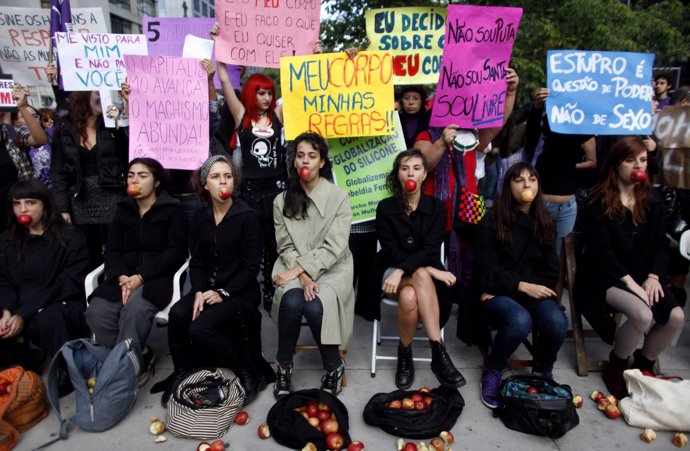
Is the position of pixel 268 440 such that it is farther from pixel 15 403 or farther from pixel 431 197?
pixel 431 197

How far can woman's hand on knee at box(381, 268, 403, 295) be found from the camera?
3373 mm

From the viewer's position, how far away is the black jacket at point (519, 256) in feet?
11.4

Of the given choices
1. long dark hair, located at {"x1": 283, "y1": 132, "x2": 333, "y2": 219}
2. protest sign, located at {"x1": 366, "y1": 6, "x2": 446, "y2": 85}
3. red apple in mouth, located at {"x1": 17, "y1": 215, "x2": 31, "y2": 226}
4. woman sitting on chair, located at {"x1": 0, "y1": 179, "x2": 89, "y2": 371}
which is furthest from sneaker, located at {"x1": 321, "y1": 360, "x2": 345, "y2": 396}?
red apple in mouth, located at {"x1": 17, "y1": 215, "x2": 31, "y2": 226}

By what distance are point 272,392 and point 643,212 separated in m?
2.96

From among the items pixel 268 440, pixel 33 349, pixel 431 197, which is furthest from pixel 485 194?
pixel 33 349

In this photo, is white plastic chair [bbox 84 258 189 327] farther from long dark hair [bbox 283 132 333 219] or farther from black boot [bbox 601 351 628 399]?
black boot [bbox 601 351 628 399]

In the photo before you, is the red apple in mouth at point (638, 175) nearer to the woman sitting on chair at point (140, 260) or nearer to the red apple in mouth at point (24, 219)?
the woman sitting on chair at point (140, 260)

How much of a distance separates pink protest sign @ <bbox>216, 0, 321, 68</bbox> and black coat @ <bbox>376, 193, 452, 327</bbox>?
163 cm

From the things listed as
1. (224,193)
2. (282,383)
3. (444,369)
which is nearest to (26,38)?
(224,193)

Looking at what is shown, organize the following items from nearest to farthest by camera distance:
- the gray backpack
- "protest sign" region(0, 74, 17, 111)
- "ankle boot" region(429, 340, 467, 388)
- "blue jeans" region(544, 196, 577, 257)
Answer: the gray backpack → "ankle boot" region(429, 340, 467, 388) → "blue jeans" region(544, 196, 577, 257) → "protest sign" region(0, 74, 17, 111)

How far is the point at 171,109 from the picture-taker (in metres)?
4.00

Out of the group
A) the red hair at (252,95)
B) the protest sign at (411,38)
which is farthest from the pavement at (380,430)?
the protest sign at (411,38)

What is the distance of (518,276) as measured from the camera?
338 cm

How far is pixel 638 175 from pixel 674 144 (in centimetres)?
99
